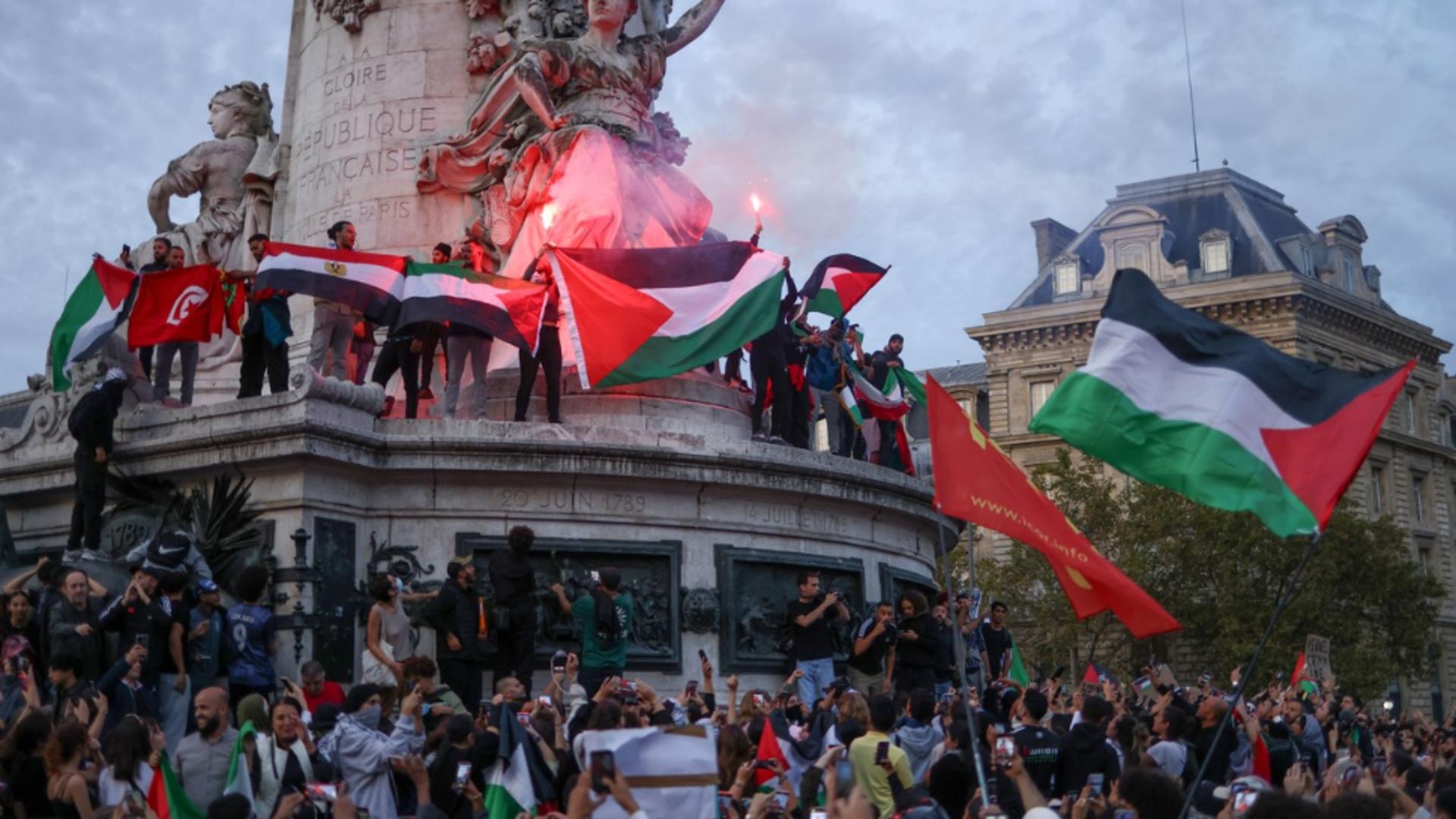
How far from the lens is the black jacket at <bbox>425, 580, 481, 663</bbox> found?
16.8m

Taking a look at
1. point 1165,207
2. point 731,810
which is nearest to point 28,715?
point 731,810

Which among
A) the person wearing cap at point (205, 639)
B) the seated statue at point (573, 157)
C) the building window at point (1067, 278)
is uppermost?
the building window at point (1067, 278)

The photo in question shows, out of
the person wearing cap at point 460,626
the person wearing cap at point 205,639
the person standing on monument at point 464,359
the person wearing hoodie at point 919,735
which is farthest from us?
the person standing on monument at point 464,359

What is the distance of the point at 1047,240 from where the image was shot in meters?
73.3

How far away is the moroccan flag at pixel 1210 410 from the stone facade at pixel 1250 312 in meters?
54.0

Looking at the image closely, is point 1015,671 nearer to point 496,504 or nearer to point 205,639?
point 496,504

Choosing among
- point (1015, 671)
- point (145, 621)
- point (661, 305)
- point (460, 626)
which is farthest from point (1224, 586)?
point (145, 621)

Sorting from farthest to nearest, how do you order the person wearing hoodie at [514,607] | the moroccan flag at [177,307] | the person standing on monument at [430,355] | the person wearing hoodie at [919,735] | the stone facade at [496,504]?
the person standing on monument at [430,355]
the moroccan flag at [177,307]
the stone facade at [496,504]
the person wearing hoodie at [514,607]
the person wearing hoodie at [919,735]

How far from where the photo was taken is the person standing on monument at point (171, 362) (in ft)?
68.6

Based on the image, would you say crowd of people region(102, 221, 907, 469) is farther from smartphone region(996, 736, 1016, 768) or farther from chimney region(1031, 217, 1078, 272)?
chimney region(1031, 217, 1078, 272)

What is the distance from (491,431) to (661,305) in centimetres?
241

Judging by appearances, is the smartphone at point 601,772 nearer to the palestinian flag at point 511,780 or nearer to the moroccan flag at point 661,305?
the palestinian flag at point 511,780

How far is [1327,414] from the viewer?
10102mm

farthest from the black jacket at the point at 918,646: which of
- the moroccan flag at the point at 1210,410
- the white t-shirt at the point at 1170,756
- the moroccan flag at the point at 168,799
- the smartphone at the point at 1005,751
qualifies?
the moroccan flag at the point at 168,799
